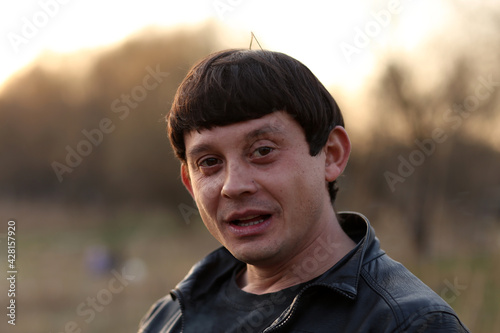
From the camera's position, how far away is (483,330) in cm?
Result: 462

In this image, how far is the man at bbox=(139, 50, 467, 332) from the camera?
1.84 meters

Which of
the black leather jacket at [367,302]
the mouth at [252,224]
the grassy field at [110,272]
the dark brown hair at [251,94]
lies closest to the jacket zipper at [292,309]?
the black leather jacket at [367,302]

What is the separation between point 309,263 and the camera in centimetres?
208

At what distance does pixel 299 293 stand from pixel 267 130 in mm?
559

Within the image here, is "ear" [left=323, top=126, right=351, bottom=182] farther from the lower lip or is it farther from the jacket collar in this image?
the lower lip

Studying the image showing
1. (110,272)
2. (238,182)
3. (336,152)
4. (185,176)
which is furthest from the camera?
(110,272)

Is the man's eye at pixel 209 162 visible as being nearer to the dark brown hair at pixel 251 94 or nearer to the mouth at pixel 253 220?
the dark brown hair at pixel 251 94

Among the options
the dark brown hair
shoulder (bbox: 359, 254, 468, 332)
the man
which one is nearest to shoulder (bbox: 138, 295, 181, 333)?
the man

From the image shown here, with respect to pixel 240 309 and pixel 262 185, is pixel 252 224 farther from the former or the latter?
pixel 240 309

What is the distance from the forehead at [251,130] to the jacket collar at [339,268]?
46 centimetres

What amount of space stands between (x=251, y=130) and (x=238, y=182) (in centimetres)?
18

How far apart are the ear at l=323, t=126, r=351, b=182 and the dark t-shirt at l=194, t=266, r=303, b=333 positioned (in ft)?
1.45

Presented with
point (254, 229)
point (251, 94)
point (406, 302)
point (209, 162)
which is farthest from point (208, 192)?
point (406, 302)

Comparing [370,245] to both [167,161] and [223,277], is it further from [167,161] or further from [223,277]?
[167,161]
